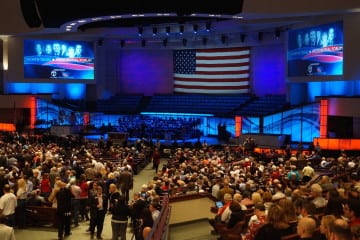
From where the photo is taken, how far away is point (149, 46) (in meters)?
43.9

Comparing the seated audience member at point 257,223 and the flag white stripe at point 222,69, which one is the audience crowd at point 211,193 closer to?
the seated audience member at point 257,223

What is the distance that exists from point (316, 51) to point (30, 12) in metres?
17.2

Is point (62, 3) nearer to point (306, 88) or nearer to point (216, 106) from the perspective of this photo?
point (216, 106)

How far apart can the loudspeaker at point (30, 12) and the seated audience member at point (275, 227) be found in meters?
27.5

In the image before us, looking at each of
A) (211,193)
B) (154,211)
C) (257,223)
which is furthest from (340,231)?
(211,193)

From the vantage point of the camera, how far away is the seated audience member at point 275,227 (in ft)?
20.9

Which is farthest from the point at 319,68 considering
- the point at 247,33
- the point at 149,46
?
the point at 149,46

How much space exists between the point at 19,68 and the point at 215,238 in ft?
108

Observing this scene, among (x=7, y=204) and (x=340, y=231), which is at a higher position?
(x=340, y=231)

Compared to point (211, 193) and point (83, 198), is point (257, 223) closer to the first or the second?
point (211, 193)

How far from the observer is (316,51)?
3042 cm

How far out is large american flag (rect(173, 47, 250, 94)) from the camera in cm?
4018

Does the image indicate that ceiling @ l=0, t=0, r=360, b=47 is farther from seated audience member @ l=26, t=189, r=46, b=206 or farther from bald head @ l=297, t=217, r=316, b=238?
bald head @ l=297, t=217, r=316, b=238

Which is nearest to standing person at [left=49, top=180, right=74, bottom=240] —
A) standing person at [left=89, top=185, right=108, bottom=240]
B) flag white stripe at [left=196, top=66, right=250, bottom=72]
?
standing person at [left=89, top=185, right=108, bottom=240]
